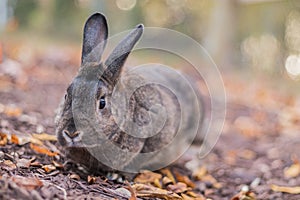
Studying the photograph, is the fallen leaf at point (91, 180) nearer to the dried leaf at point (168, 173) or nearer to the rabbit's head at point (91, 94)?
the rabbit's head at point (91, 94)

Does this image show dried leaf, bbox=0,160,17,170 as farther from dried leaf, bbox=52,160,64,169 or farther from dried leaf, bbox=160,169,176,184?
dried leaf, bbox=160,169,176,184

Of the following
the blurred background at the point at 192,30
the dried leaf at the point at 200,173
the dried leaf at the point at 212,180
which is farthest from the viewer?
the blurred background at the point at 192,30

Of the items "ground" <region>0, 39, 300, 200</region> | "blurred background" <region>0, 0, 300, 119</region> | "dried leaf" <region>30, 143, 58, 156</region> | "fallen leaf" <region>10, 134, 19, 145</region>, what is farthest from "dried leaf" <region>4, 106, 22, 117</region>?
"blurred background" <region>0, 0, 300, 119</region>

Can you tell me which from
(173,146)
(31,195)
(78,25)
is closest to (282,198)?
(173,146)

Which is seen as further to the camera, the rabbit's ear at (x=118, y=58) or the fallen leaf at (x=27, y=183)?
the rabbit's ear at (x=118, y=58)

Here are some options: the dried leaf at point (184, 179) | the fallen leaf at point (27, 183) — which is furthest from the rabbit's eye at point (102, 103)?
the dried leaf at point (184, 179)

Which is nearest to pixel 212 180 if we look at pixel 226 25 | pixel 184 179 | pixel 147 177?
pixel 184 179
